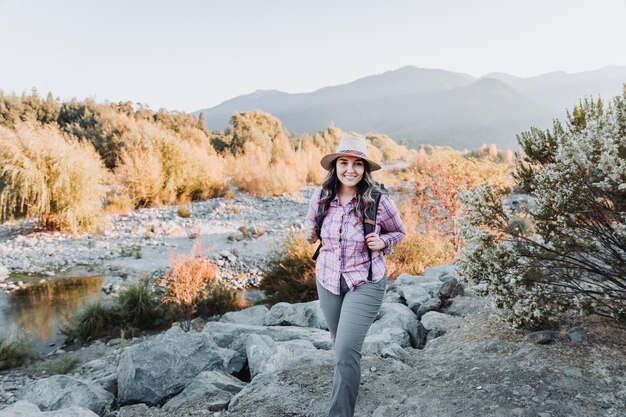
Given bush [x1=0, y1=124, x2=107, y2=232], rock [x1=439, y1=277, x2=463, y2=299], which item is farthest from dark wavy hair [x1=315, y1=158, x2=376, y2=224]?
bush [x1=0, y1=124, x2=107, y2=232]

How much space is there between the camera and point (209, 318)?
6957 mm

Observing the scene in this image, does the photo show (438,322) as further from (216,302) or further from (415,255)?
(216,302)

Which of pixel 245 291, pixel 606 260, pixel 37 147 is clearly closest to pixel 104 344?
pixel 245 291

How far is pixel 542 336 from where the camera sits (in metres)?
3.23

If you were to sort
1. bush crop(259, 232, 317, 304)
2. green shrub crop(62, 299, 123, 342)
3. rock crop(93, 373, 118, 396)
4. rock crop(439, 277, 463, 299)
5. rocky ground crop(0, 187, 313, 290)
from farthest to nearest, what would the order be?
rocky ground crop(0, 187, 313, 290) → bush crop(259, 232, 317, 304) → green shrub crop(62, 299, 123, 342) → rock crop(439, 277, 463, 299) → rock crop(93, 373, 118, 396)

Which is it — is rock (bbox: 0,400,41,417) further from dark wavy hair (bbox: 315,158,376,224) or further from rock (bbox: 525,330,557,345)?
rock (bbox: 525,330,557,345)

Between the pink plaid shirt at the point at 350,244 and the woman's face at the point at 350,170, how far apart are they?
0.43 ft

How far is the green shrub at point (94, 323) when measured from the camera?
635 cm

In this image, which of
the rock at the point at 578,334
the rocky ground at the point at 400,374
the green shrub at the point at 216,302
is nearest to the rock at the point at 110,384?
the rocky ground at the point at 400,374

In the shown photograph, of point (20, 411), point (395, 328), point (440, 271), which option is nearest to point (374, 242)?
point (395, 328)

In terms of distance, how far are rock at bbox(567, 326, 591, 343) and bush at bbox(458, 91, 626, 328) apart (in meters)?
0.18

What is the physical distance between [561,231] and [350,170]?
1849 millimetres

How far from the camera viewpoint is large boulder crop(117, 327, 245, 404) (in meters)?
3.60

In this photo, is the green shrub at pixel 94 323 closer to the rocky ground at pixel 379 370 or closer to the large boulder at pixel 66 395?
the rocky ground at pixel 379 370
